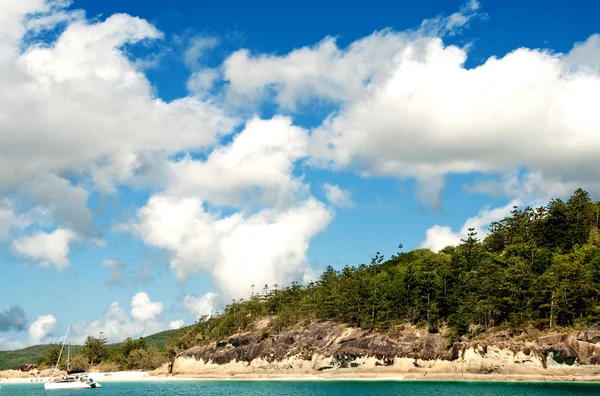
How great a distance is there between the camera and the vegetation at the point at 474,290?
11725 cm

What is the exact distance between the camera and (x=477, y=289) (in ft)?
424

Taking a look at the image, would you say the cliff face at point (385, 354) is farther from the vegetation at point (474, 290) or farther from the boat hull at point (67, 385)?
the boat hull at point (67, 385)

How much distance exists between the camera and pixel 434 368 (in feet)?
403

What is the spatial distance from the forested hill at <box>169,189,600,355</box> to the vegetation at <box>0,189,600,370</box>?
239 millimetres

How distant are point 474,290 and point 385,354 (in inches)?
1016

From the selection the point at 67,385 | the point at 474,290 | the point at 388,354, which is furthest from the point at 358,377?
the point at 67,385

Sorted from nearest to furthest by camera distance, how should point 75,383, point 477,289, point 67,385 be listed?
point 477,289, point 67,385, point 75,383

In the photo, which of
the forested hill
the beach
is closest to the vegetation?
the forested hill

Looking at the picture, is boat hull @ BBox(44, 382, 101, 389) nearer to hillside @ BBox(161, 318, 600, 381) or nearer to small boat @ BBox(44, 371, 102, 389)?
small boat @ BBox(44, 371, 102, 389)

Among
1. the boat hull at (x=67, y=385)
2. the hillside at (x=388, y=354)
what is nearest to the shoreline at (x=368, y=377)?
the hillside at (x=388, y=354)

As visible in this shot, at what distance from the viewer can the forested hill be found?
117188 millimetres

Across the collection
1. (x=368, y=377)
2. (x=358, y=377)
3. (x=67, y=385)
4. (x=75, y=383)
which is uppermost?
(x=368, y=377)

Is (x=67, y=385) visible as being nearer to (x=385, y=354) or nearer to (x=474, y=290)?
(x=385, y=354)

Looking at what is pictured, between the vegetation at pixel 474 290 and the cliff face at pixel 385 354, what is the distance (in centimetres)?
469
